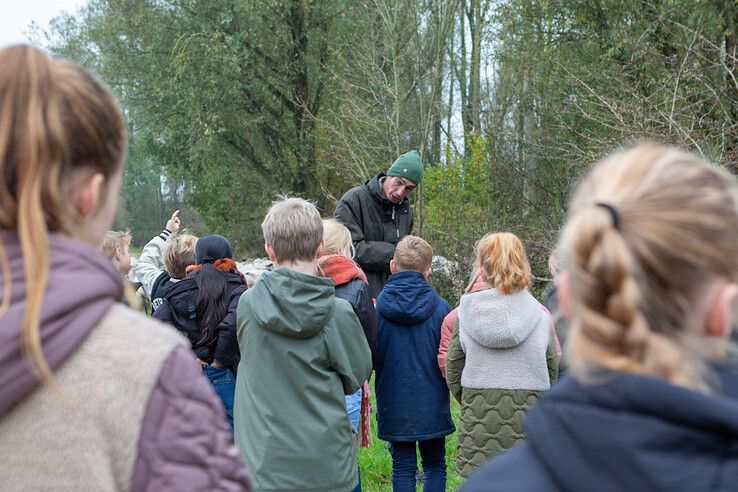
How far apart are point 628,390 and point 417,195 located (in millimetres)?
14650

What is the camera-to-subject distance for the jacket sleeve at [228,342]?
18.1ft

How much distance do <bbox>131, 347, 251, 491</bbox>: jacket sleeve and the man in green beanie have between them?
15.1ft

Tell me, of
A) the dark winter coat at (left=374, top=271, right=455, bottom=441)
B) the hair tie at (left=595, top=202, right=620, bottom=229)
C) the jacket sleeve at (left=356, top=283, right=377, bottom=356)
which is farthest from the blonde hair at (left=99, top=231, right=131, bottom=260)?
the hair tie at (left=595, top=202, right=620, bottom=229)

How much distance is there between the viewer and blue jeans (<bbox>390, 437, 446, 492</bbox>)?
5324 mm

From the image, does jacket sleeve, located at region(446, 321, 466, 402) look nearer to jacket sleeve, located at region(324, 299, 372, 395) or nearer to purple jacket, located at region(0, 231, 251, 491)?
jacket sleeve, located at region(324, 299, 372, 395)

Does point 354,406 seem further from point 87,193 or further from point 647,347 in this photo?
point 647,347

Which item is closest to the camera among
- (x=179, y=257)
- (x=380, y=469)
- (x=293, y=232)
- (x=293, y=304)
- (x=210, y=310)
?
(x=293, y=304)

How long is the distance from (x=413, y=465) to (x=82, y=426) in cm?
412

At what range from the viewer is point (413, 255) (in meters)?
5.18

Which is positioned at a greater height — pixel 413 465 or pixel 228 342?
pixel 228 342

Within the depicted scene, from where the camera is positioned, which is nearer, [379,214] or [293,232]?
[293,232]

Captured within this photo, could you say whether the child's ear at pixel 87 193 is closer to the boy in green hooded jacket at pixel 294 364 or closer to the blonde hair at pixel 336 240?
the boy in green hooded jacket at pixel 294 364

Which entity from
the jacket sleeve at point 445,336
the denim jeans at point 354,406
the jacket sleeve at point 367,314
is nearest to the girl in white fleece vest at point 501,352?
the jacket sleeve at point 445,336

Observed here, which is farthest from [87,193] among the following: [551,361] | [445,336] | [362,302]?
[445,336]
